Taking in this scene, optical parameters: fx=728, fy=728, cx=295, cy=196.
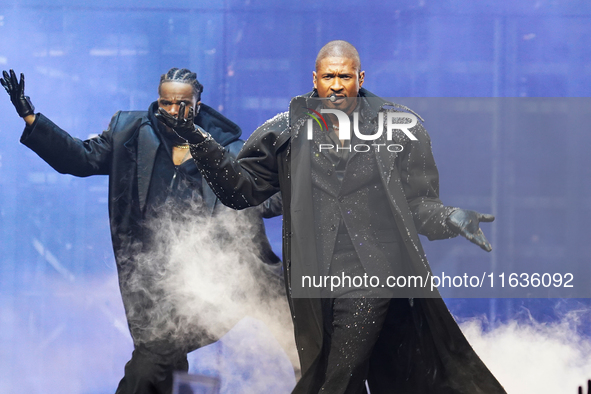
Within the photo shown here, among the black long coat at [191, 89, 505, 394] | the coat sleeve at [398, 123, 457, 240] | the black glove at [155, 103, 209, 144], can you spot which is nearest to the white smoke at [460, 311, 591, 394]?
the black long coat at [191, 89, 505, 394]

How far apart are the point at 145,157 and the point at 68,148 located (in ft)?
1.62

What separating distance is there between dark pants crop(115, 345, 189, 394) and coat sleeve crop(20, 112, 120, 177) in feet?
4.02

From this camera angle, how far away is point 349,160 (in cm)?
359

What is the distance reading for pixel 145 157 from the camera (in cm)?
477

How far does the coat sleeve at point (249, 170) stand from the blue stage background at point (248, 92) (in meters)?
1.14

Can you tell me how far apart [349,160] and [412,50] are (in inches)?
61.4

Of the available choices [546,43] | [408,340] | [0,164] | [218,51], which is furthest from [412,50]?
[0,164]

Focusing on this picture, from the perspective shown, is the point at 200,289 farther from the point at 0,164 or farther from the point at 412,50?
the point at 412,50

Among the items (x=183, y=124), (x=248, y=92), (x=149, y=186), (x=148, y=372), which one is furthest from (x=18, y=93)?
(x=148, y=372)

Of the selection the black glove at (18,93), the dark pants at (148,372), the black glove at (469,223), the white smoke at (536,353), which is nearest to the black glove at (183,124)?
the black glove at (469,223)

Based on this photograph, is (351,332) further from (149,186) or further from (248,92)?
(248,92)

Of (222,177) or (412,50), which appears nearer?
(222,177)

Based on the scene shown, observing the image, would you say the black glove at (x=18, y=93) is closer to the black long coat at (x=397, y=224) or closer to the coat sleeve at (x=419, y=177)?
the black long coat at (x=397, y=224)

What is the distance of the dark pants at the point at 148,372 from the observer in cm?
454
